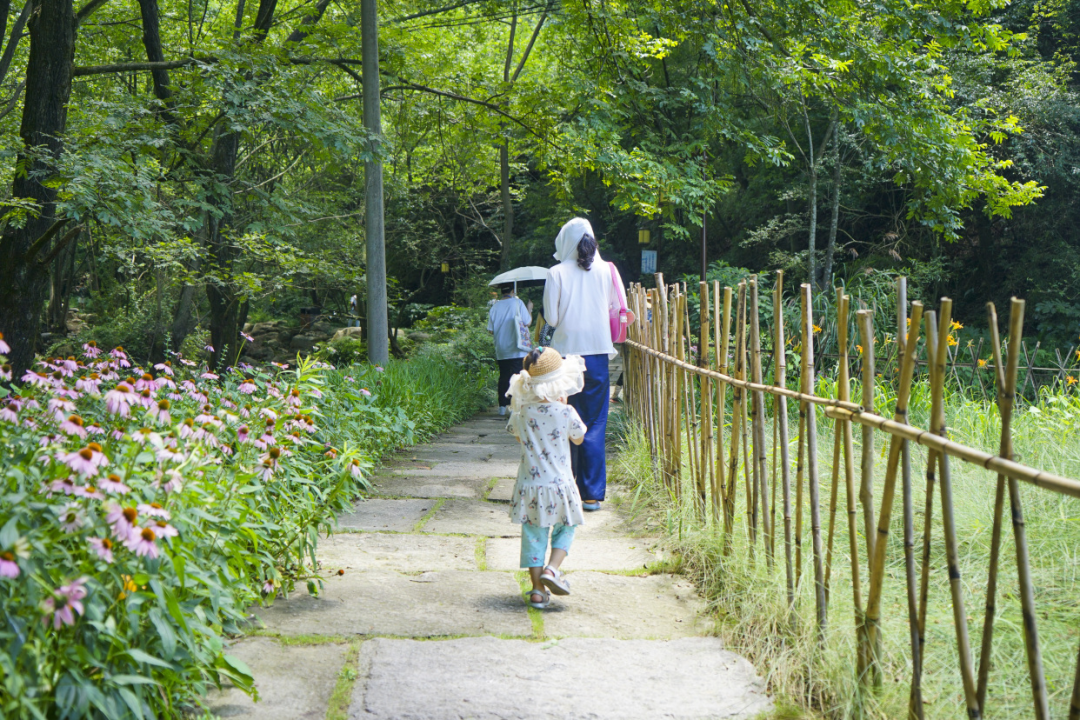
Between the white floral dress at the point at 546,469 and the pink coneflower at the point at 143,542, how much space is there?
1723 millimetres

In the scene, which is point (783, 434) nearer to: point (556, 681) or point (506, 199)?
point (556, 681)

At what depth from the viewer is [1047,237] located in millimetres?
12320

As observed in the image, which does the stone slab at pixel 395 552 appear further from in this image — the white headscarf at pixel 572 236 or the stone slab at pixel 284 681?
the white headscarf at pixel 572 236

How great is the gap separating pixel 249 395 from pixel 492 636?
7.70 ft

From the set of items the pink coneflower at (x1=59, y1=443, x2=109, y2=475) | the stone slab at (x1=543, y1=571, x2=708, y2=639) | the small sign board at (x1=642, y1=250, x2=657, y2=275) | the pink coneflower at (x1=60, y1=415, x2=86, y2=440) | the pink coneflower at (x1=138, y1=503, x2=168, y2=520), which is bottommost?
the stone slab at (x1=543, y1=571, x2=708, y2=639)

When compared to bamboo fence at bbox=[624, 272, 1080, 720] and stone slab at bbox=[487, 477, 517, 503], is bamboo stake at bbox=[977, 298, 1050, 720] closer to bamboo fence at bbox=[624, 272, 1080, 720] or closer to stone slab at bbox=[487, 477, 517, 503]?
bamboo fence at bbox=[624, 272, 1080, 720]

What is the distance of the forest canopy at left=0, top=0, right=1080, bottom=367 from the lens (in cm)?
694

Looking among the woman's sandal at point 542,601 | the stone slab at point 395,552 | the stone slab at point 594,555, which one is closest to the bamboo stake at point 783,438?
the woman's sandal at point 542,601

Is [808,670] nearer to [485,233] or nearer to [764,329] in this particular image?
[764,329]

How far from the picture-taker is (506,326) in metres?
8.30

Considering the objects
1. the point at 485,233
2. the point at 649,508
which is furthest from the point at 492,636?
the point at 485,233

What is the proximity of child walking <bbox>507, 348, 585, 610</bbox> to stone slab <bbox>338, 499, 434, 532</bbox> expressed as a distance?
1.30 metres

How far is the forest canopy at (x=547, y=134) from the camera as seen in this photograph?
6.94 meters

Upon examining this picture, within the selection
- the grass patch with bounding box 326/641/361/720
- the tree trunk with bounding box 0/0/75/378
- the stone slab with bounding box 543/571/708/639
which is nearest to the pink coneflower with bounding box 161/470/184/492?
the grass patch with bounding box 326/641/361/720
